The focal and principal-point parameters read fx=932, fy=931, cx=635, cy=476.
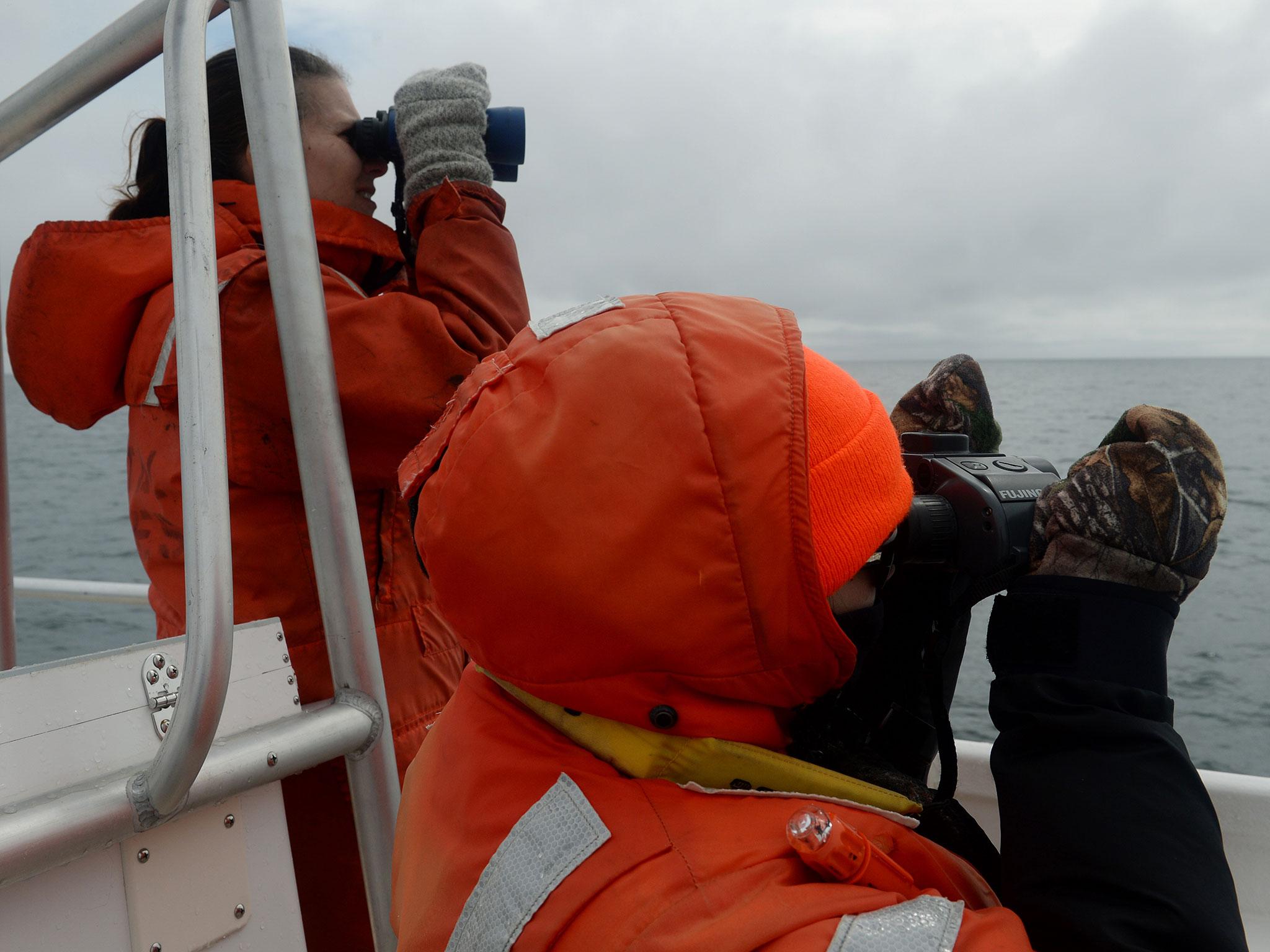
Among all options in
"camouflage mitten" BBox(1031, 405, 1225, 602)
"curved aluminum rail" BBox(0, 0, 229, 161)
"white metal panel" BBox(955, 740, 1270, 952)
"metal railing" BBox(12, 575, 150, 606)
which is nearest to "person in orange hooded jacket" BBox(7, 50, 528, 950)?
"curved aluminum rail" BBox(0, 0, 229, 161)

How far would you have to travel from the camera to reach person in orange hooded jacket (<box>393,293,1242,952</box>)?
60cm

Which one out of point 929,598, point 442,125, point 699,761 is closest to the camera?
point 699,761

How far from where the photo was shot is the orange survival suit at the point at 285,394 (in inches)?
42.0

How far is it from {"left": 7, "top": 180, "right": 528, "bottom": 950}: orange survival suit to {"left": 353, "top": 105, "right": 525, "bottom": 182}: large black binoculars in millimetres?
124

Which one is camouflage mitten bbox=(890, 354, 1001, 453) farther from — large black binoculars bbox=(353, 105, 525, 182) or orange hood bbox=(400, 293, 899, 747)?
large black binoculars bbox=(353, 105, 525, 182)

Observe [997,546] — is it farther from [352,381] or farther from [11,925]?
[11,925]

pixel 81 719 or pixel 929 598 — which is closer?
pixel 81 719

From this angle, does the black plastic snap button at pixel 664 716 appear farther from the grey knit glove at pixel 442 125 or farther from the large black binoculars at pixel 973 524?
the grey knit glove at pixel 442 125

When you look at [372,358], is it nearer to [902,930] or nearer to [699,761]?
[699,761]

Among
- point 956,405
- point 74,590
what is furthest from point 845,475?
point 74,590

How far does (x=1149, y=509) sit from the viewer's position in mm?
711

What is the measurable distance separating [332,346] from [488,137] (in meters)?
0.46

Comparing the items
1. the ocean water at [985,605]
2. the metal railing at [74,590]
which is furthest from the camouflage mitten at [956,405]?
the metal railing at [74,590]

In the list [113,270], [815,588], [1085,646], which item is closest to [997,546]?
[1085,646]
